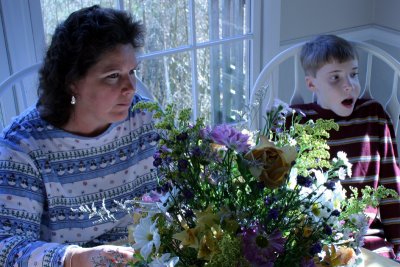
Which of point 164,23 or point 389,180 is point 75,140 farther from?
point 389,180

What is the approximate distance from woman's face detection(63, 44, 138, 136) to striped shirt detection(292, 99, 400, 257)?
2.13ft

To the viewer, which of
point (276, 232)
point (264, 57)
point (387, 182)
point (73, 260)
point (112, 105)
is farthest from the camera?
point (264, 57)

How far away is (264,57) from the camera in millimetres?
2469

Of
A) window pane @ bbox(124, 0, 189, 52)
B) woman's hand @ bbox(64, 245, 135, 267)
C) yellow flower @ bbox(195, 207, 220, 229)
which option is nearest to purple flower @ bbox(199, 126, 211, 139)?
yellow flower @ bbox(195, 207, 220, 229)

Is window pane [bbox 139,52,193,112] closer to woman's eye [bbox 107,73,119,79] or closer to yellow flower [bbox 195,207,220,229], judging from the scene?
woman's eye [bbox 107,73,119,79]

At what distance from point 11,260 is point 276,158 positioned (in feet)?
2.39

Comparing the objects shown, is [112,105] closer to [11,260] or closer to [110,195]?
[110,195]

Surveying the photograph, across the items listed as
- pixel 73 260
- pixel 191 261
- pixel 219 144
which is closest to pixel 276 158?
pixel 219 144

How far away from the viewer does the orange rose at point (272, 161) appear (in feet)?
2.72

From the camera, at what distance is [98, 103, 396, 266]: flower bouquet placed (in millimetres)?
827

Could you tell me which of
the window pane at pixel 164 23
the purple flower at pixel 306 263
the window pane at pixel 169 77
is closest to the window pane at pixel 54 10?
the window pane at pixel 164 23

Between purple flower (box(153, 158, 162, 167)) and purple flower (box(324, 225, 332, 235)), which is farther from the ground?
purple flower (box(153, 158, 162, 167))

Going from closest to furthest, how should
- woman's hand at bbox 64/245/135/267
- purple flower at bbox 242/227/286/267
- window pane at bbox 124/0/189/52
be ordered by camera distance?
purple flower at bbox 242/227/286/267 < woman's hand at bbox 64/245/135/267 < window pane at bbox 124/0/189/52

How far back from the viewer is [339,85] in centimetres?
180
